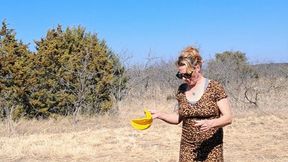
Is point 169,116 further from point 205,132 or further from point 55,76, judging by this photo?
point 55,76

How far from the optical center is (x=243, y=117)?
14.8m

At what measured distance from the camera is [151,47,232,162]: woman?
3.18m

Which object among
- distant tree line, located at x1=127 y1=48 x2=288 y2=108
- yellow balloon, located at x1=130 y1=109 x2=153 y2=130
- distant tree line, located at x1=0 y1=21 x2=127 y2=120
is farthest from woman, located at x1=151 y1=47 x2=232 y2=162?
distant tree line, located at x1=127 y1=48 x2=288 y2=108

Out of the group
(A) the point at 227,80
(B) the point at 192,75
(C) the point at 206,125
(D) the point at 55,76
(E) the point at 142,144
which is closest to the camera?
(C) the point at 206,125

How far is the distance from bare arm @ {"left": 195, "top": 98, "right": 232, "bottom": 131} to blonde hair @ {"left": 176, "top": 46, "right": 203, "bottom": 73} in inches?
13.2

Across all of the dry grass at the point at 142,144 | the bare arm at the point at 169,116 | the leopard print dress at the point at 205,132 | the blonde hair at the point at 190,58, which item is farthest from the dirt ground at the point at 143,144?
the blonde hair at the point at 190,58

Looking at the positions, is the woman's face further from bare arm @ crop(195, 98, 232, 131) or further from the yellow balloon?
the yellow balloon

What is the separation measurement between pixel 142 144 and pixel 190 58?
7.90 meters

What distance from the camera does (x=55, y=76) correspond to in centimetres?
1730

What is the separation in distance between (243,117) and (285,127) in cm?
204

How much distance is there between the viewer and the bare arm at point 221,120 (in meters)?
3.04

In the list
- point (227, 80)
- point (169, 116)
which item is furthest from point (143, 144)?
point (227, 80)

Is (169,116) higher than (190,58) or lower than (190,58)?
lower

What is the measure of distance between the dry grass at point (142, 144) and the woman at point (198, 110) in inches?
217
